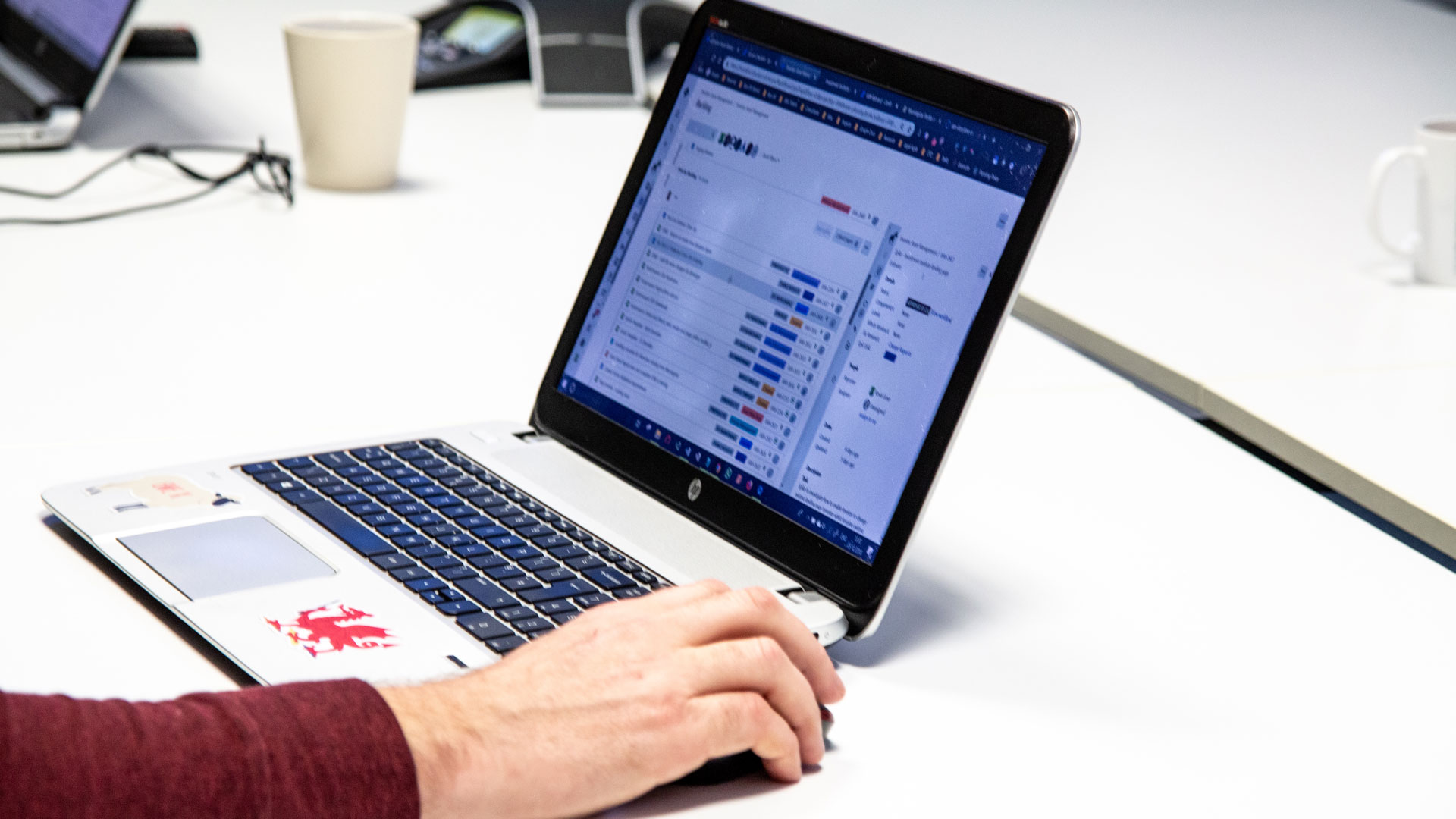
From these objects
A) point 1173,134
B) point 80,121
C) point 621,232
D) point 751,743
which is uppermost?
point 1173,134

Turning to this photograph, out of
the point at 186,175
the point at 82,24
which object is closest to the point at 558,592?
the point at 186,175

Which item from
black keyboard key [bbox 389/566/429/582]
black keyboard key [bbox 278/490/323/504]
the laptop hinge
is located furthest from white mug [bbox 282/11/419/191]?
black keyboard key [bbox 389/566/429/582]

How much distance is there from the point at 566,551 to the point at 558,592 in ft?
0.15

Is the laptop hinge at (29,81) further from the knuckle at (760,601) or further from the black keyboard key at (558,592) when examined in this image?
the knuckle at (760,601)

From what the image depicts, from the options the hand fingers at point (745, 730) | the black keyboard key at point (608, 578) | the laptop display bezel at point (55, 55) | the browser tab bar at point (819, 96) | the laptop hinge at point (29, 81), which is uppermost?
the browser tab bar at point (819, 96)

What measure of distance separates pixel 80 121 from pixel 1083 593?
129cm

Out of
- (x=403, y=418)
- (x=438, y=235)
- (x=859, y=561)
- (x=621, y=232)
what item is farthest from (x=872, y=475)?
(x=438, y=235)

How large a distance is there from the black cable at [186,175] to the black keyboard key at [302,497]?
67 centimetres

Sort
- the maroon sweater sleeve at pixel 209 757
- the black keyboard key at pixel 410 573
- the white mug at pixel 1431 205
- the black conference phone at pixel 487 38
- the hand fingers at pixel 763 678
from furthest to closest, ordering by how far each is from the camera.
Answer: the black conference phone at pixel 487 38 → the white mug at pixel 1431 205 → the black keyboard key at pixel 410 573 → the hand fingers at pixel 763 678 → the maroon sweater sleeve at pixel 209 757

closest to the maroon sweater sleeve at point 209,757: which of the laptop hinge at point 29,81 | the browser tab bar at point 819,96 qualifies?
the browser tab bar at point 819,96

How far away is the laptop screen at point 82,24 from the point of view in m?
1.58

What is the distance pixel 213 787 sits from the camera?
0.57 meters

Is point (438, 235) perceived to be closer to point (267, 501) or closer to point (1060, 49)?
point (267, 501)

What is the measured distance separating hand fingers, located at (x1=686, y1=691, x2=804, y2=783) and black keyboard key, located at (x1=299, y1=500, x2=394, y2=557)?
0.76 ft
